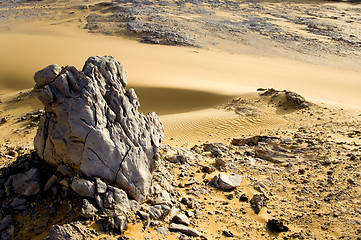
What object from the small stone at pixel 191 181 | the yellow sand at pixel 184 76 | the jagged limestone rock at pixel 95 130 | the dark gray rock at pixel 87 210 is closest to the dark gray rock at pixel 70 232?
the dark gray rock at pixel 87 210

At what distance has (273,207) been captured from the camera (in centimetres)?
574

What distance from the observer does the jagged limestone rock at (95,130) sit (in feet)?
16.2

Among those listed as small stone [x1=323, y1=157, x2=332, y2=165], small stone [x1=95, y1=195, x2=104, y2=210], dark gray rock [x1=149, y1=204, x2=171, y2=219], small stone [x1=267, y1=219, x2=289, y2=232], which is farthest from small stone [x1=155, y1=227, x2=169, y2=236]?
small stone [x1=323, y1=157, x2=332, y2=165]

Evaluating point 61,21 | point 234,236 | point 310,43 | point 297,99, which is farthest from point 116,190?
point 61,21

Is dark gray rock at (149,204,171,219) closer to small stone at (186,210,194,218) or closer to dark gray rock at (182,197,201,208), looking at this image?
small stone at (186,210,194,218)

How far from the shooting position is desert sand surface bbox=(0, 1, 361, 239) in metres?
5.65

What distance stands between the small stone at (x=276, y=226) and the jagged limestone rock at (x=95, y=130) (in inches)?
84.2

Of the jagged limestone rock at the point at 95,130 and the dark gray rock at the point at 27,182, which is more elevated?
the jagged limestone rock at the point at 95,130

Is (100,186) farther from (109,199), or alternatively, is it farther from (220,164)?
(220,164)

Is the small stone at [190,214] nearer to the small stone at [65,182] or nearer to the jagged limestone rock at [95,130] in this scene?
the jagged limestone rock at [95,130]

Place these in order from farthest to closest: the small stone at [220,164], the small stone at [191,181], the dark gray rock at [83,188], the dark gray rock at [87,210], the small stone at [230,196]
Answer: the small stone at [220,164], the small stone at [191,181], the small stone at [230,196], the dark gray rock at [83,188], the dark gray rock at [87,210]

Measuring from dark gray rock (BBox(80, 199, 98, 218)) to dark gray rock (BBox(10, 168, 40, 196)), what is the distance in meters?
1.07

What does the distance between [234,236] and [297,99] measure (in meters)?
8.29

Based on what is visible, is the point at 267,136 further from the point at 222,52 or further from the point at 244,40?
the point at 244,40
